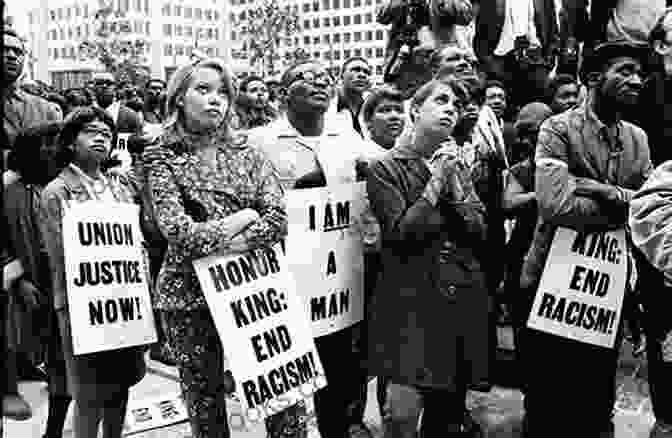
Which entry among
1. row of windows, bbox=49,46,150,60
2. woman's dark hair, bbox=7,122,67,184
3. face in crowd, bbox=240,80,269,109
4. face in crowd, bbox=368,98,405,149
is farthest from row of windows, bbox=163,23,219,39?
face in crowd, bbox=368,98,405,149

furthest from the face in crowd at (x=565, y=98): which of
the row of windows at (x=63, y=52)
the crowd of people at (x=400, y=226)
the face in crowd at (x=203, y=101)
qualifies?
the row of windows at (x=63, y=52)

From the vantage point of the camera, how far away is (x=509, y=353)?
5.28m

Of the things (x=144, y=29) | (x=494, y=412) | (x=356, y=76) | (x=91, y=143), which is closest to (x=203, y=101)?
(x=91, y=143)

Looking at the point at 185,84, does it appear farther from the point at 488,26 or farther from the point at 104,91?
the point at 104,91

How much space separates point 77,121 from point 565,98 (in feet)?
10.8

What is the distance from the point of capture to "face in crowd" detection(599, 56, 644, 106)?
344 cm

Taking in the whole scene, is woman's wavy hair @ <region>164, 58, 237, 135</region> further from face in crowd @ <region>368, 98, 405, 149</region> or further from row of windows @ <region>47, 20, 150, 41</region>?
row of windows @ <region>47, 20, 150, 41</region>

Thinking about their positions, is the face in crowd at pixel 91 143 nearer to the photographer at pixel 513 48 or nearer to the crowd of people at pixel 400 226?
the crowd of people at pixel 400 226

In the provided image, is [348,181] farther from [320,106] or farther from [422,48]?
[422,48]

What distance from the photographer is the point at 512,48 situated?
6.52m

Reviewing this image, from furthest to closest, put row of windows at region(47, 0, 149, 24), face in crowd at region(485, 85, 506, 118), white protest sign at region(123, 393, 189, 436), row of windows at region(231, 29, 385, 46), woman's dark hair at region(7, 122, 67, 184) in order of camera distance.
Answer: row of windows at region(231, 29, 385, 46)
row of windows at region(47, 0, 149, 24)
face in crowd at region(485, 85, 506, 118)
white protest sign at region(123, 393, 189, 436)
woman's dark hair at region(7, 122, 67, 184)

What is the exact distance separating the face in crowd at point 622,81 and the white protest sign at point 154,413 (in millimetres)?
3194

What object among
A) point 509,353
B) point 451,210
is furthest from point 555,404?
point 509,353

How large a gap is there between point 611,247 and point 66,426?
369 cm
